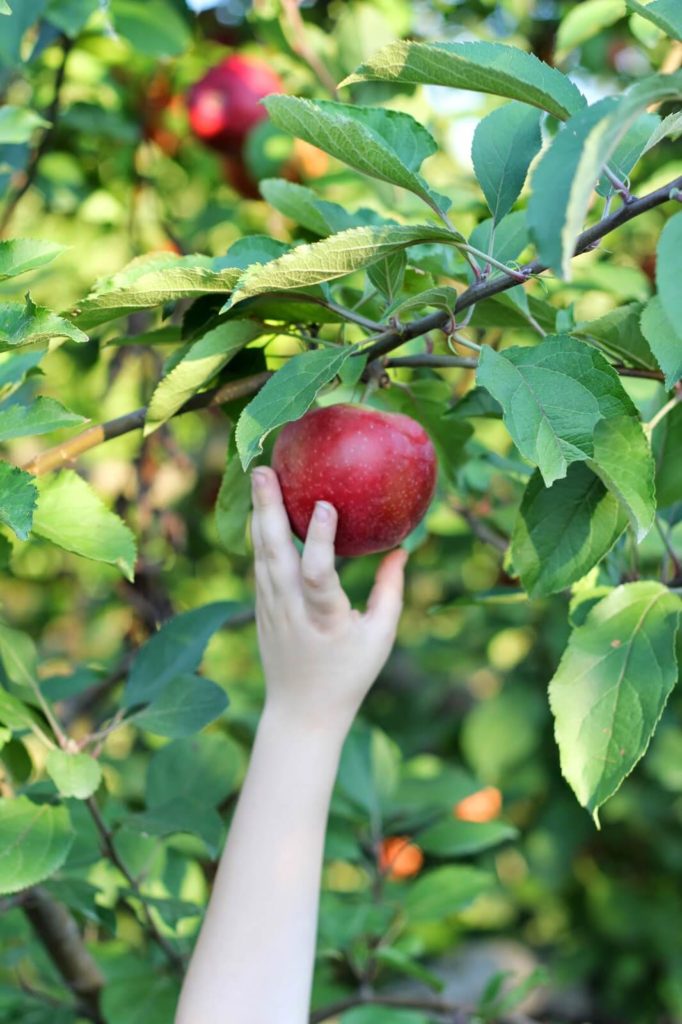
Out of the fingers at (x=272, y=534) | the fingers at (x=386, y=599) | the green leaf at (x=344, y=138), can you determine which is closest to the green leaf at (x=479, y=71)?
the green leaf at (x=344, y=138)

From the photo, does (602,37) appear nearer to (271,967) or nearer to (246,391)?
(246,391)

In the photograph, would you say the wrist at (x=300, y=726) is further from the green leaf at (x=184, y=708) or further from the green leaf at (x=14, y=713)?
the green leaf at (x=14, y=713)

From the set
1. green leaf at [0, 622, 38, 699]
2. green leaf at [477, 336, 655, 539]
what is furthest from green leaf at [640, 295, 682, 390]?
green leaf at [0, 622, 38, 699]

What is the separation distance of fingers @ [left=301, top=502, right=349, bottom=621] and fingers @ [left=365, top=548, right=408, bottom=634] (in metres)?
0.07

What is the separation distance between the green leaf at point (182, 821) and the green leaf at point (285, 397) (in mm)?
404

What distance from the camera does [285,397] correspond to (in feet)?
2.54

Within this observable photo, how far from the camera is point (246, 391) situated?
3.09 ft

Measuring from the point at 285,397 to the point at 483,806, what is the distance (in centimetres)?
168

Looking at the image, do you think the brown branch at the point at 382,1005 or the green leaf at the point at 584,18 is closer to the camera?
the brown branch at the point at 382,1005

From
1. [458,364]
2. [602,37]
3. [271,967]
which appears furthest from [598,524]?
[602,37]

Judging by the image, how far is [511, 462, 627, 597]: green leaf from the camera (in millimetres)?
875

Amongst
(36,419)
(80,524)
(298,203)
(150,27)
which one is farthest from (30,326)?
(150,27)

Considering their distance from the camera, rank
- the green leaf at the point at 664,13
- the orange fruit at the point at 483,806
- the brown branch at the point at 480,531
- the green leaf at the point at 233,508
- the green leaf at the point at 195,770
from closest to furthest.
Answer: the green leaf at the point at 664,13 < the green leaf at the point at 233,508 < the green leaf at the point at 195,770 < the brown branch at the point at 480,531 < the orange fruit at the point at 483,806

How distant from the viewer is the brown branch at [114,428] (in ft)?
3.01
